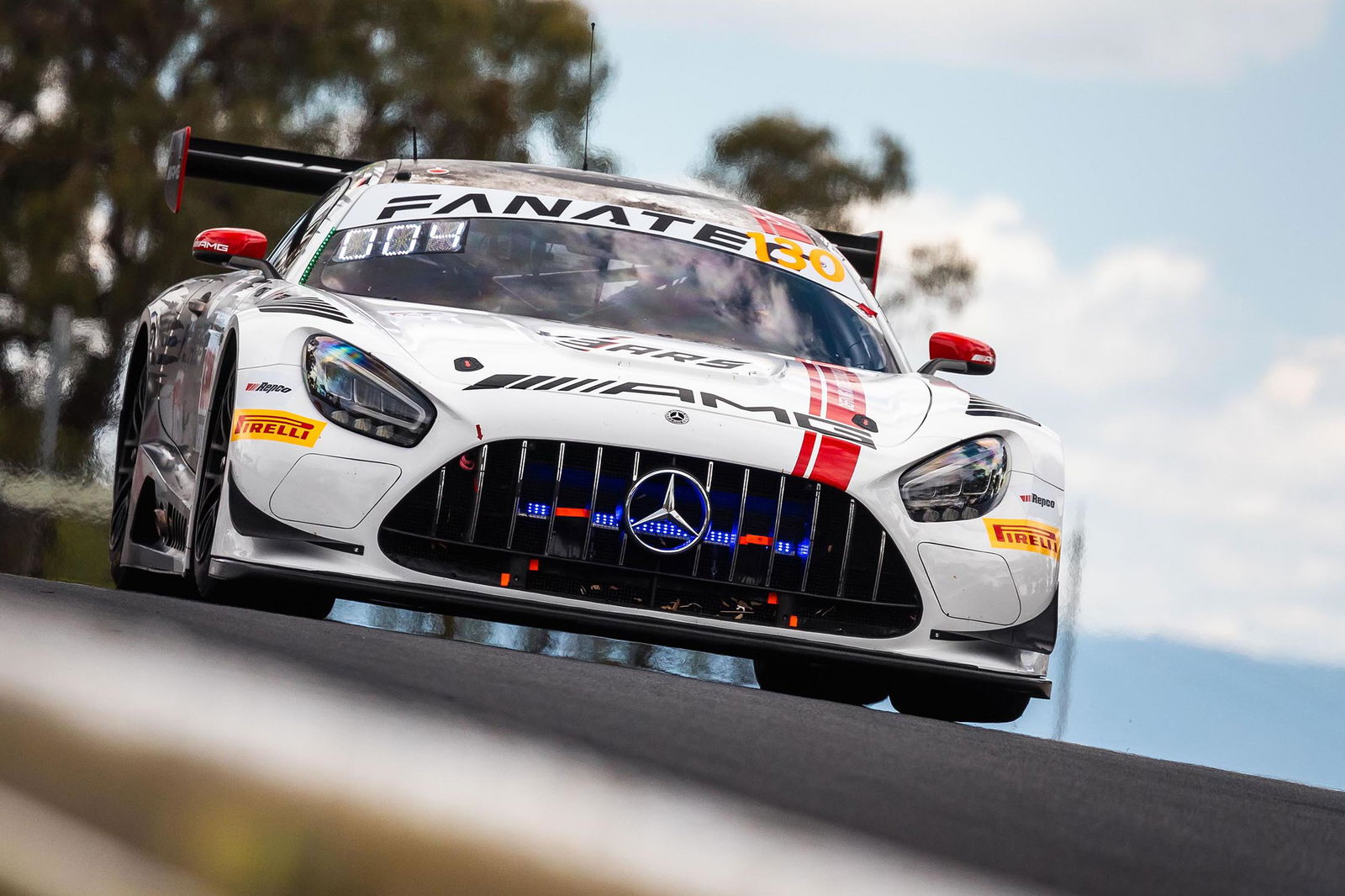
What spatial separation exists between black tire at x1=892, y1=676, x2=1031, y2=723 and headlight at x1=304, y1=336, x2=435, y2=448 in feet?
4.61

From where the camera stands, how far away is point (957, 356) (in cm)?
623

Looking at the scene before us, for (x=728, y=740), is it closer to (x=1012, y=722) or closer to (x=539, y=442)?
(x=539, y=442)

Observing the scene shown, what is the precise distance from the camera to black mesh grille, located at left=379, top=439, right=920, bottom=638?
434 centimetres

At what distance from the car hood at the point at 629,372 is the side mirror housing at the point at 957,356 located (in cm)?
101

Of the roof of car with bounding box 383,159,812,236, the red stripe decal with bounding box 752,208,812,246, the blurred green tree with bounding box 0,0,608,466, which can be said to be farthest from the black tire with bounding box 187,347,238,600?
the blurred green tree with bounding box 0,0,608,466

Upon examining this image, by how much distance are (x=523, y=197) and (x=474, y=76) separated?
776 inches

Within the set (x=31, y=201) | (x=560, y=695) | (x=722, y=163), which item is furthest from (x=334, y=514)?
(x=31, y=201)

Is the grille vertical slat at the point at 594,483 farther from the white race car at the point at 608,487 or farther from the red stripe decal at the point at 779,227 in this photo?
the red stripe decal at the point at 779,227

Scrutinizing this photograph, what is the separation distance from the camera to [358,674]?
3.71 ft

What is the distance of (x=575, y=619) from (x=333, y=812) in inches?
137

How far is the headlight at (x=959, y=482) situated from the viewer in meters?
4.60

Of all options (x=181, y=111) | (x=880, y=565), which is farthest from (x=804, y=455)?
(x=181, y=111)

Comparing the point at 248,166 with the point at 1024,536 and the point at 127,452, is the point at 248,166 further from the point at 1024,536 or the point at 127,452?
the point at 1024,536

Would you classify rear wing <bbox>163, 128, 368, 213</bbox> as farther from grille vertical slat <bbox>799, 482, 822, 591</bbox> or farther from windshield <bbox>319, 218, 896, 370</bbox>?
grille vertical slat <bbox>799, 482, 822, 591</bbox>
